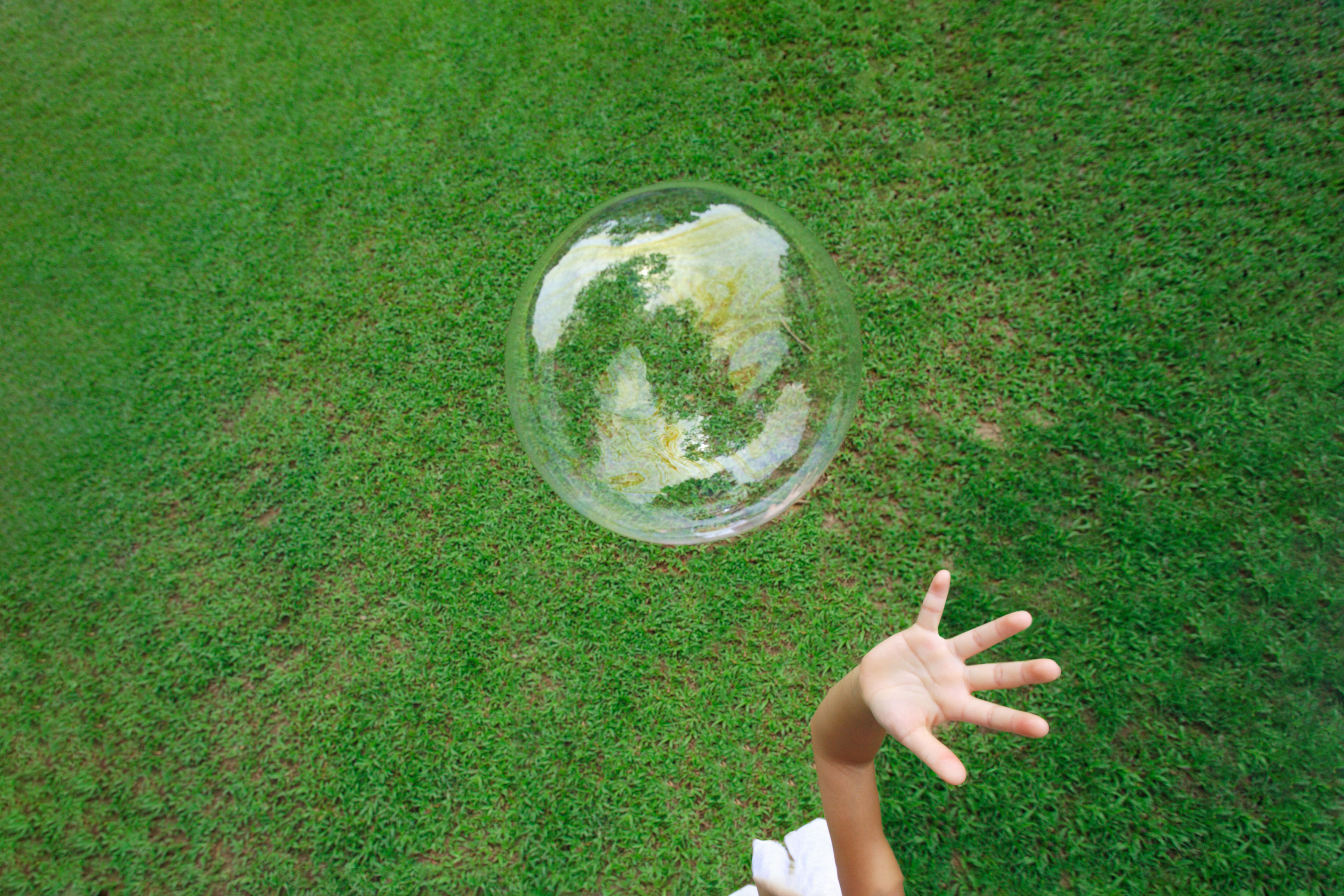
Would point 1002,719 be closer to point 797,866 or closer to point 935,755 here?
point 935,755

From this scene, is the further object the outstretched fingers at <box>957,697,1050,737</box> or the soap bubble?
the soap bubble

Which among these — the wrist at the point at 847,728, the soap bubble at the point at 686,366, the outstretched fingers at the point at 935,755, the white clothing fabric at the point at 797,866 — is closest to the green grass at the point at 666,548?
the white clothing fabric at the point at 797,866

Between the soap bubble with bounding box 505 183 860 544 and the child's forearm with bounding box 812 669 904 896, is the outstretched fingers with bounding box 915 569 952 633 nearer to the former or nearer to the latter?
the child's forearm with bounding box 812 669 904 896

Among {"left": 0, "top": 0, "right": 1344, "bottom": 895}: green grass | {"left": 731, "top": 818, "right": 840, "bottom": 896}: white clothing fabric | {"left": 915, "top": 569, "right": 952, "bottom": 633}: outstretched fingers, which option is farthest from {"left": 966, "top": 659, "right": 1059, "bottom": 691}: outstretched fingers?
{"left": 0, "top": 0, "right": 1344, "bottom": 895}: green grass

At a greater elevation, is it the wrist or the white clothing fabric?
the wrist

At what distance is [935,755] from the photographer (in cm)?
131

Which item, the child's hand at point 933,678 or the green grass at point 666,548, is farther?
the green grass at point 666,548

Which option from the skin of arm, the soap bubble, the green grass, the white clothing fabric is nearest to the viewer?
the skin of arm

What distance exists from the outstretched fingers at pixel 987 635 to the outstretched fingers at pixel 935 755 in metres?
0.19

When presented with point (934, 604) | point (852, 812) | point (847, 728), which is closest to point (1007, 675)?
point (934, 604)

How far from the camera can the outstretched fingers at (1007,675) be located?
1.32 metres

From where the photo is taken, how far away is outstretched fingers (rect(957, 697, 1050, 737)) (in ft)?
4.06

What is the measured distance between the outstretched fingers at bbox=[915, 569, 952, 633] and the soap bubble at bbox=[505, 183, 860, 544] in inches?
19.9

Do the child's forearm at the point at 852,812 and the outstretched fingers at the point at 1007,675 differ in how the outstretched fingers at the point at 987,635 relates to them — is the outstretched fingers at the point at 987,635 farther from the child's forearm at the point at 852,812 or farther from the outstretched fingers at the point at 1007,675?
the child's forearm at the point at 852,812
